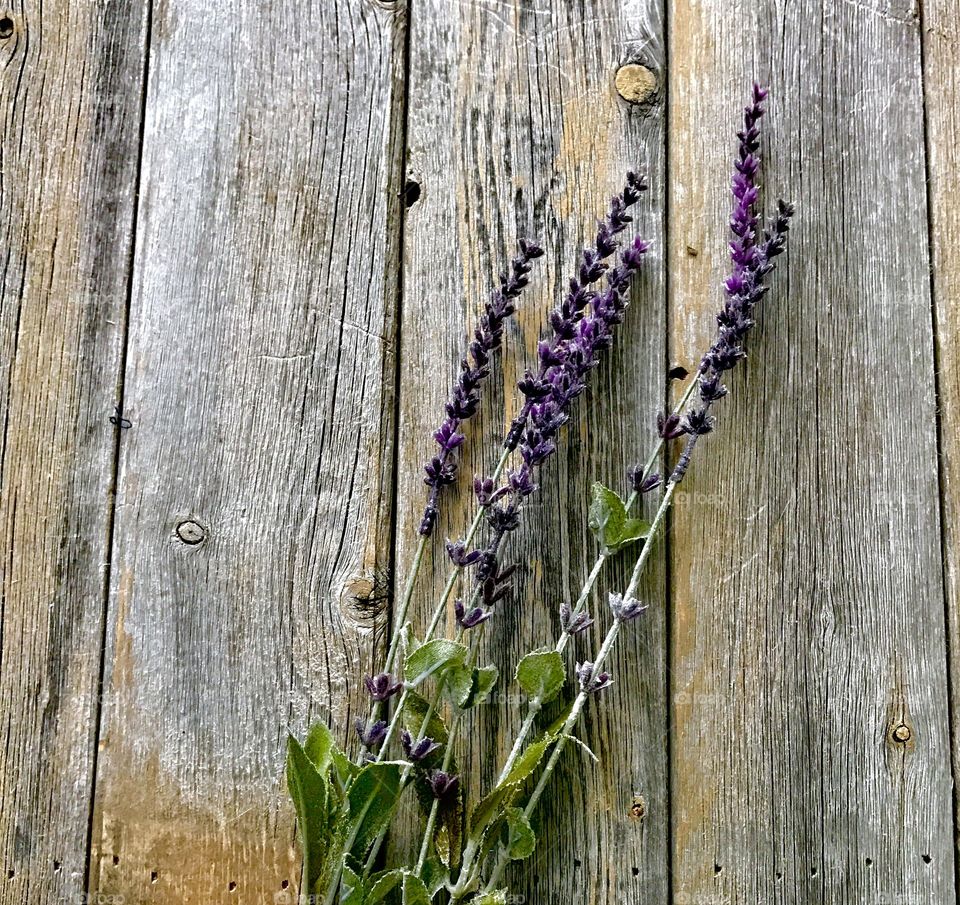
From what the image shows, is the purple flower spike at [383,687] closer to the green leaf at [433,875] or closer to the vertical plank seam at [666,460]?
the green leaf at [433,875]

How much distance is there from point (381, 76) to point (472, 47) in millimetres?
116

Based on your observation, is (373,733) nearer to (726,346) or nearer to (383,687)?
(383,687)

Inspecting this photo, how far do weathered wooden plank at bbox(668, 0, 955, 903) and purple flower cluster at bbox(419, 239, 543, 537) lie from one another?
0.20 m

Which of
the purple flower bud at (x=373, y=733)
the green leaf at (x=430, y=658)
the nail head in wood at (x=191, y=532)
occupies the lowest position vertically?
the purple flower bud at (x=373, y=733)

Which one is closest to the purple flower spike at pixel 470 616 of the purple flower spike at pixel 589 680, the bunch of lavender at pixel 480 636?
the bunch of lavender at pixel 480 636

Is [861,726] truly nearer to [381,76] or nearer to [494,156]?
[494,156]

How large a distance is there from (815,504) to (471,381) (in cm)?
42

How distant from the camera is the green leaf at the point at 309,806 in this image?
2.76 feet

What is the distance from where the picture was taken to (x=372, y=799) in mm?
864

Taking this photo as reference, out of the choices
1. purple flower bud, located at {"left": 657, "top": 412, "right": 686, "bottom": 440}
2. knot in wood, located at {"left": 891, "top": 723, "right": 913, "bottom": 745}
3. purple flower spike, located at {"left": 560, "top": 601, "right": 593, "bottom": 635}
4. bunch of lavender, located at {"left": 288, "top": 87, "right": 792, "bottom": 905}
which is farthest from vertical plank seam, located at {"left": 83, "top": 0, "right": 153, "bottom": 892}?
knot in wood, located at {"left": 891, "top": 723, "right": 913, "bottom": 745}

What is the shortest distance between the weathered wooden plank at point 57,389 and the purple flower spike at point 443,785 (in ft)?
1.29

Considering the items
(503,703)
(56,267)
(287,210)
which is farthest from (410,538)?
(56,267)

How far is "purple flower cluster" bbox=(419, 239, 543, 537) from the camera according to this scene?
961mm

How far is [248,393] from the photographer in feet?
3.40
